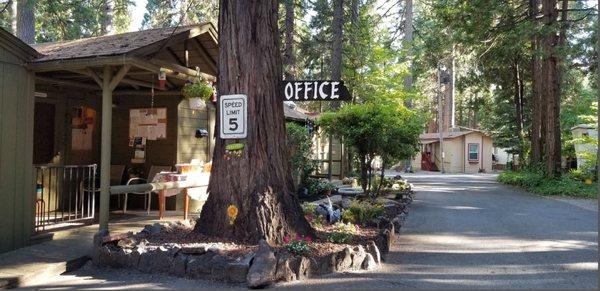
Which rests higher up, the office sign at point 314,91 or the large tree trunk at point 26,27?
the large tree trunk at point 26,27

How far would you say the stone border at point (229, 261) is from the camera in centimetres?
537

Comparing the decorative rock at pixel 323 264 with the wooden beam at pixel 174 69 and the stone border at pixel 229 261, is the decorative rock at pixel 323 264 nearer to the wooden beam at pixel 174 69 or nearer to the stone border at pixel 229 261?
the stone border at pixel 229 261

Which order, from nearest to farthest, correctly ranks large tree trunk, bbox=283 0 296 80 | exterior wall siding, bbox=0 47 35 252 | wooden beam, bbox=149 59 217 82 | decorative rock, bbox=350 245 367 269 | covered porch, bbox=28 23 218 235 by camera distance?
decorative rock, bbox=350 245 367 269 → exterior wall siding, bbox=0 47 35 252 → covered porch, bbox=28 23 218 235 → wooden beam, bbox=149 59 217 82 → large tree trunk, bbox=283 0 296 80

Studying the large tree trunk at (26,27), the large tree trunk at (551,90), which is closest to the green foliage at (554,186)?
the large tree trunk at (551,90)

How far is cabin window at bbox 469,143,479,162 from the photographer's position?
3931 cm

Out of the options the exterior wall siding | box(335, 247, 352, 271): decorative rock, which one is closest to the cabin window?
box(335, 247, 352, 271): decorative rock

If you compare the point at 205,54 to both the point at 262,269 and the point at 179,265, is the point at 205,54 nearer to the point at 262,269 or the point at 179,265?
the point at 179,265

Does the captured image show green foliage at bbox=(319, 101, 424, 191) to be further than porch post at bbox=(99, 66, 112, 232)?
Yes

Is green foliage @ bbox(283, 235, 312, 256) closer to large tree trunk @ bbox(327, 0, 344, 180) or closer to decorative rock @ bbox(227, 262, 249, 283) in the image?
decorative rock @ bbox(227, 262, 249, 283)

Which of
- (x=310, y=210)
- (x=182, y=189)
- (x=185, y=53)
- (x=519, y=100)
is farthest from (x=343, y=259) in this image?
(x=519, y=100)

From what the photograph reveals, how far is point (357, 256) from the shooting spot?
6.12 m

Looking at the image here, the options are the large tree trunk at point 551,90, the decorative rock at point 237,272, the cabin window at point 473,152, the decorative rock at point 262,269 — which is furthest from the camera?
the cabin window at point 473,152

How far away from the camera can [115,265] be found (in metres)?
6.09

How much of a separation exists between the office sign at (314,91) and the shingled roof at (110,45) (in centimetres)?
218
